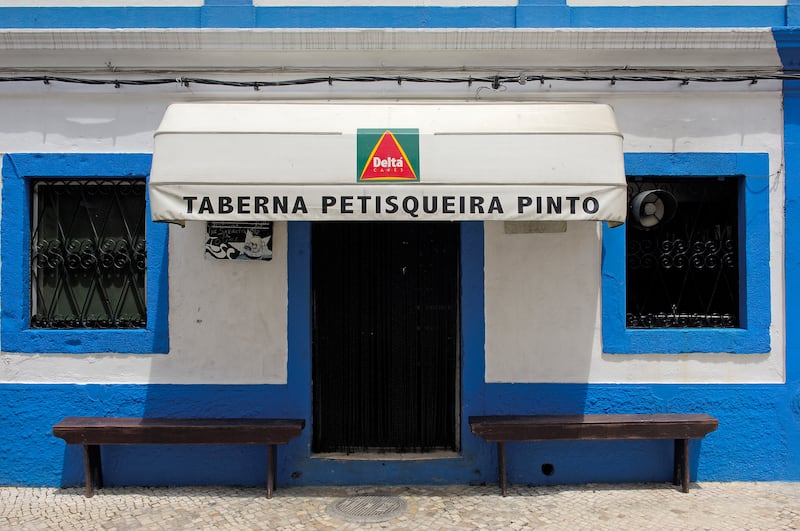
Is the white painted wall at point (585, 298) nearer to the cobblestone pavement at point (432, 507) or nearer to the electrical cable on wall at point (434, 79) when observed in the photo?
the electrical cable on wall at point (434, 79)

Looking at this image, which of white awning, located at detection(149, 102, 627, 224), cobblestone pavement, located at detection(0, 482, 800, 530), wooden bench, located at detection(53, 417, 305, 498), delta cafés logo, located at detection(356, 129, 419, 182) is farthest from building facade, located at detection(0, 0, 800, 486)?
delta cafés logo, located at detection(356, 129, 419, 182)

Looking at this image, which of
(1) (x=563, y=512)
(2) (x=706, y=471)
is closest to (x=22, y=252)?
(1) (x=563, y=512)

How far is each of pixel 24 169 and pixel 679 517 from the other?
19.7 ft

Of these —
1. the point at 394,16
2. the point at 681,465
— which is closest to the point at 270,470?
the point at 681,465

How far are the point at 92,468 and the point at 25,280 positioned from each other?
1698 millimetres

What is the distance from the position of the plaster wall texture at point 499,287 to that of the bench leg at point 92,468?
1.85ft

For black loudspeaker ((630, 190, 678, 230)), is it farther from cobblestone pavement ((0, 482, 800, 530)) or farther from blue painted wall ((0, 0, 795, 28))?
cobblestone pavement ((0, 482, 800, 530))

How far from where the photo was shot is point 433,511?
450 centimetres

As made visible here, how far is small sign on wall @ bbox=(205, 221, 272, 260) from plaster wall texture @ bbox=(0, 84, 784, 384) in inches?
3.8

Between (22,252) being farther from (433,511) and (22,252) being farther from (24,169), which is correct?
(433,511)

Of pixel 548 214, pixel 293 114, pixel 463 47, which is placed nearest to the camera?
pixel 548 214

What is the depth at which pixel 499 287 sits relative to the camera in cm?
501

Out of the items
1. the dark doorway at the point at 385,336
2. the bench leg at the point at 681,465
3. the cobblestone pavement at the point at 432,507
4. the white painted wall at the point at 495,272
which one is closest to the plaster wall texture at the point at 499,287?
the white painted wall at the point at 495,272

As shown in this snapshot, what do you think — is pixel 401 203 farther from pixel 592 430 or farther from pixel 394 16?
pixel 592 430
